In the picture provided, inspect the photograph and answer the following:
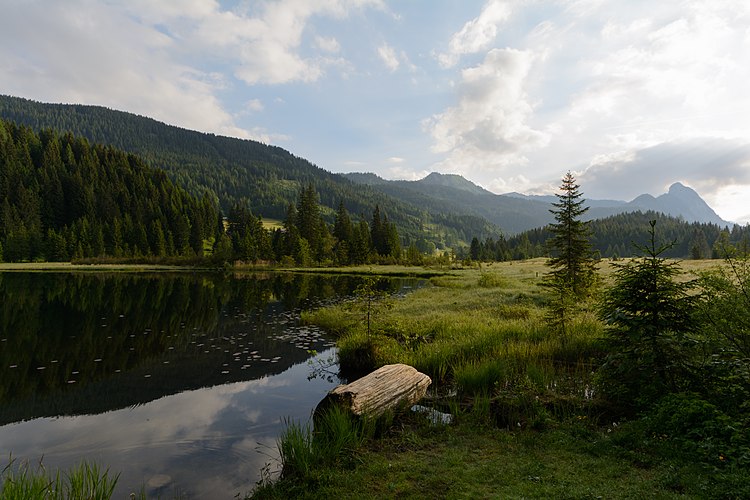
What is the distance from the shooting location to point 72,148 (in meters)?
164

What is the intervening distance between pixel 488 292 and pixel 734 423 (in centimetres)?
2681

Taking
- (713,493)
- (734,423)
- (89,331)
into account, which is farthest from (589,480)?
(89,331)

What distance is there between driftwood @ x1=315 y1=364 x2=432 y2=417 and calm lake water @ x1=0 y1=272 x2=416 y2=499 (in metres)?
2.09

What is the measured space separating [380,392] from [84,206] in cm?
16501

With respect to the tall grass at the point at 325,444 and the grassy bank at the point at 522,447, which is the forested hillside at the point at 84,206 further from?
the tall grass at the point at 325,444

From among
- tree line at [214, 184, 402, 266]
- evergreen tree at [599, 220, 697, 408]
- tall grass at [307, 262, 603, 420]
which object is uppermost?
tree line at [214, 184, 402, 266]

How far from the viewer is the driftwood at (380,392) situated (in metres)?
9.16

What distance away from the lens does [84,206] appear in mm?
134375

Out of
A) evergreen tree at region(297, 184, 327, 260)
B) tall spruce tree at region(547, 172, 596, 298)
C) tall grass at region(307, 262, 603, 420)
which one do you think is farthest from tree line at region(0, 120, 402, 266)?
tall grass at region(307, 262, 603, 420)

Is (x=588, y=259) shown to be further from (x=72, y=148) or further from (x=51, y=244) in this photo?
(x=72, y=148)

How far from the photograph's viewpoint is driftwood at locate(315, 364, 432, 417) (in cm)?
916

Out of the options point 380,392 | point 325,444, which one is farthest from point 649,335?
point 325,444

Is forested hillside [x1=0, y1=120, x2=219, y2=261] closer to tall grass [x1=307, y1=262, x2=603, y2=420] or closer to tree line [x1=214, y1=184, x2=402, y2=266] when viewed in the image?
tree line [x1=214, y1=184, x2=402, y2=266]

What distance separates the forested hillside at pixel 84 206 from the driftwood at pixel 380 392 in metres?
122
